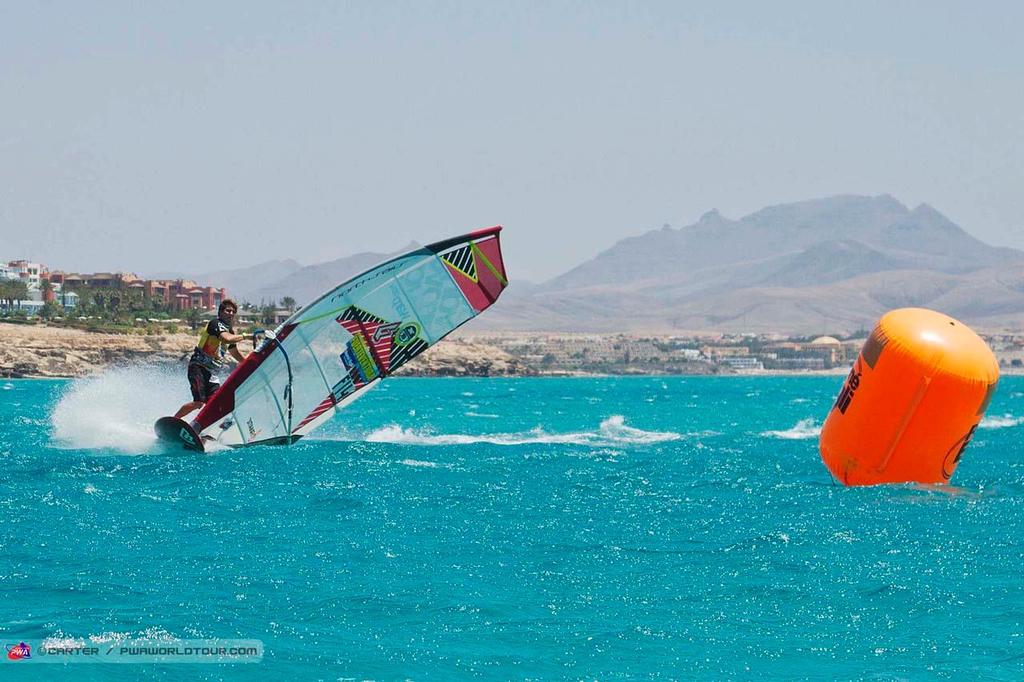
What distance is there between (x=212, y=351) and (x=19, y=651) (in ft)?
43.8

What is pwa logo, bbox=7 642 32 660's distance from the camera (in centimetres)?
1028

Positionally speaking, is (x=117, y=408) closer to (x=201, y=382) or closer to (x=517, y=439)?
(x=201, y=382)

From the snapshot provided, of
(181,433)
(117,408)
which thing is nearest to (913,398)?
(181,433)

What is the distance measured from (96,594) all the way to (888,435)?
1100 centimetres

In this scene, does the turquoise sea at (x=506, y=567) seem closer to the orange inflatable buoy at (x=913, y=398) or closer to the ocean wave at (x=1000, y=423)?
the orange inflatable buoy at (x=913, y=398)

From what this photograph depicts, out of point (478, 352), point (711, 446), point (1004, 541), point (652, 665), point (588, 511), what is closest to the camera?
point (652, 665)

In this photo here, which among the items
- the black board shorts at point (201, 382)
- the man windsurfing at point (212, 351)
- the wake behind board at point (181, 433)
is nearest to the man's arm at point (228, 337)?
the man windsurfing at point (212, 351)

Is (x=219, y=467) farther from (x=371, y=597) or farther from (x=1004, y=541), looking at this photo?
(x=1004, y=541)

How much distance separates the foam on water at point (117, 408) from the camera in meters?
26.8

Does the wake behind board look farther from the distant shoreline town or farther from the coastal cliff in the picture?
the coastal cliff

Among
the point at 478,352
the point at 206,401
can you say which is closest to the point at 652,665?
the point at 206,401

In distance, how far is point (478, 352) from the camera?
172000 millimetres

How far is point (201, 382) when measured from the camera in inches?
929

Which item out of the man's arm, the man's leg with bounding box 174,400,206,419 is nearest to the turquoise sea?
the man's leg with bounding box 174,400,206,419
